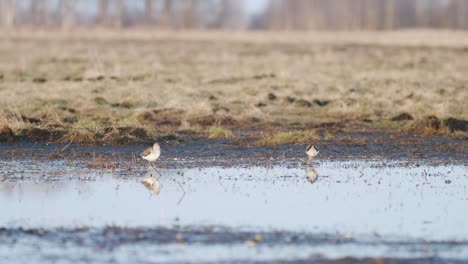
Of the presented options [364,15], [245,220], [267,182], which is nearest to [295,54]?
[267,182]

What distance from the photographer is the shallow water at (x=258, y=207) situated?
778cm

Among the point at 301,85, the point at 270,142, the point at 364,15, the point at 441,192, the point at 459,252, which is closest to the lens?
the point at 459,252

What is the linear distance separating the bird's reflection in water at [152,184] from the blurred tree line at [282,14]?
76.9 m

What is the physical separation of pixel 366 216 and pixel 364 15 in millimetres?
96656

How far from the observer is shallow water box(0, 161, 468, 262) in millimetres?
7781

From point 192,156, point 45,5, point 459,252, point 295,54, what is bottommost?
point 459,252

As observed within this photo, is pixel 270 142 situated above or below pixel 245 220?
above

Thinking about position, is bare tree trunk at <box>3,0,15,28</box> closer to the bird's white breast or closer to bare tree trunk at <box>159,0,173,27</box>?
bare tree trunk at <box>159,0,173,27</box>

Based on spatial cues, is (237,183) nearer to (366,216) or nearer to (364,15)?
(366,216)

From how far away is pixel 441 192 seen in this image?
1073cm

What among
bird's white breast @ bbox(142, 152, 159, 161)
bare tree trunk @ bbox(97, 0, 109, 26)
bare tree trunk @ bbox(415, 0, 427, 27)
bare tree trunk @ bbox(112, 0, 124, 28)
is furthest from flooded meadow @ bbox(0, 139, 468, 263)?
bare tree trunk @ bbox(415, 0, 427, 27)

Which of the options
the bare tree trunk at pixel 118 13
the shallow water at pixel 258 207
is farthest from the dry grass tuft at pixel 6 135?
the bare tree trunk at pixel 118 13

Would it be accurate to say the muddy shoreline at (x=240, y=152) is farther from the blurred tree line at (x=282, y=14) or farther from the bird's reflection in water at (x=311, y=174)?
the blurred tree line at (x=282, y=14)

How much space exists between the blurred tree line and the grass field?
2070 inches
